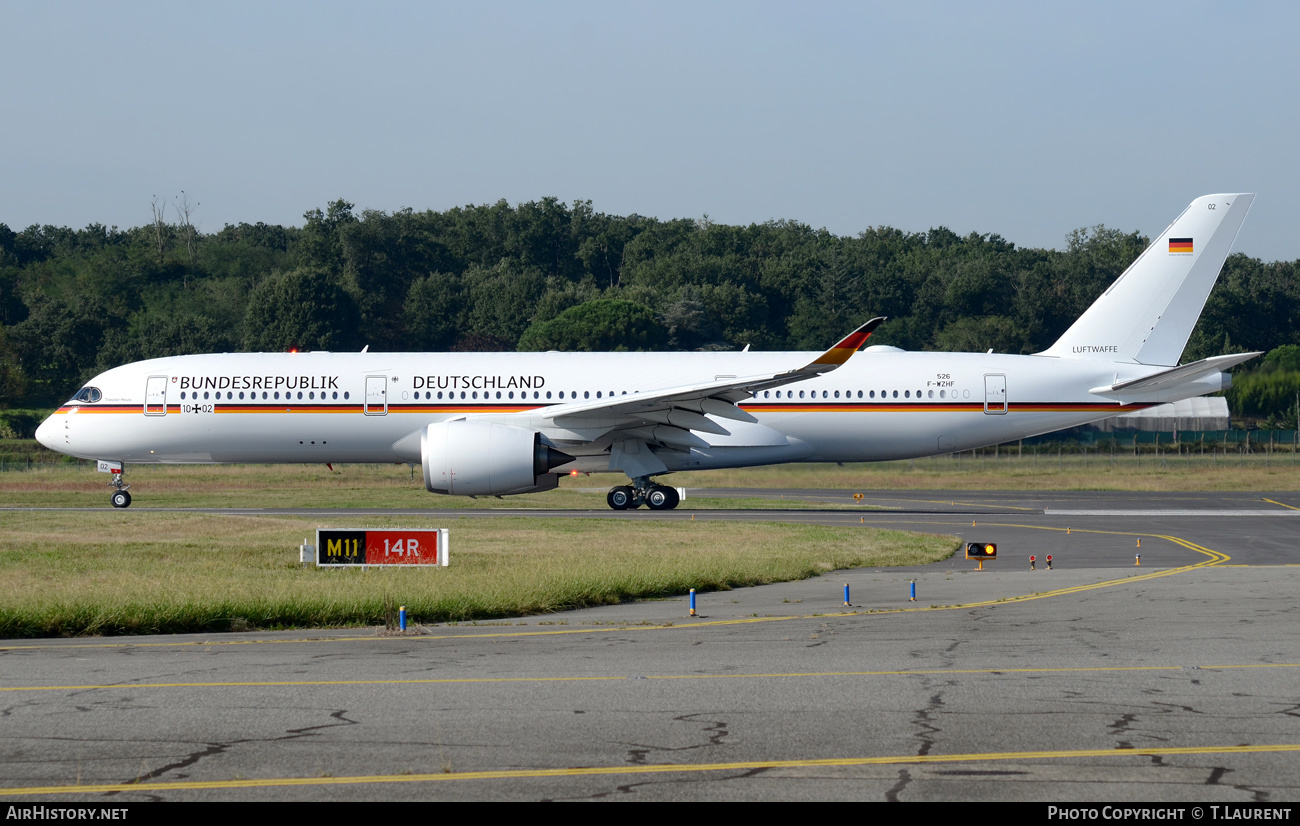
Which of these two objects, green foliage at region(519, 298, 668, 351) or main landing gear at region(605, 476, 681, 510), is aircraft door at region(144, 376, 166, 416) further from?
green foliage at region(519, 298, 668, 351)

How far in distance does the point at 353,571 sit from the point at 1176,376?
22.2 meters

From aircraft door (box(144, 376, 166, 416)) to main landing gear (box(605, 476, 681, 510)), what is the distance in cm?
1229

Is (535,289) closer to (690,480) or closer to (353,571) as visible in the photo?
(690,480)

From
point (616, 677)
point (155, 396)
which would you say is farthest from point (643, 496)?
point (616, 677)

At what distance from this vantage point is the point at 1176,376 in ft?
102

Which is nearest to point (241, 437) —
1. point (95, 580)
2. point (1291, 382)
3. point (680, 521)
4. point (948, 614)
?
point (680, 521)

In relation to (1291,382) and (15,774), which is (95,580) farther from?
(1291,382)

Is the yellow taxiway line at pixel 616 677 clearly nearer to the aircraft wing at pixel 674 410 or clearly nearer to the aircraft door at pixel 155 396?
the aircraft wing at pixel 674 410

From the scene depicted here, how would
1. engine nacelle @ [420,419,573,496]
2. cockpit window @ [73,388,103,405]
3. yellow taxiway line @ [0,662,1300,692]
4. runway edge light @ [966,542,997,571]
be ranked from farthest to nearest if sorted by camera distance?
cockpit window @ [73,388,103,405], engine nacelle @ [420,419,573,496], runway edge light @ [966,542,997,571], yellow taxiway line @ [0,662,1300,692]

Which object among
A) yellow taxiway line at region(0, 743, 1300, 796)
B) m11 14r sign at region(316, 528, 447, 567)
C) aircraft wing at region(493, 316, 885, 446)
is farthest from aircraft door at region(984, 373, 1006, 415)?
yellow taxiway line at region(0, 743, 1300, 796)

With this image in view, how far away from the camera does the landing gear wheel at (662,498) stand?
3178cm

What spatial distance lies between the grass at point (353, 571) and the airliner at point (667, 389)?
380 cm

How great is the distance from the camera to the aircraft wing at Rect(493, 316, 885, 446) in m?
28.8

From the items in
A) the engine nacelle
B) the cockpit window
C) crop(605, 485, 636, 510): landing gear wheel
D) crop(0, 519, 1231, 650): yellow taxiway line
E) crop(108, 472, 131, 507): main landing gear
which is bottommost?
crop(0, 519, 1231, 650): yellow taxiway line
